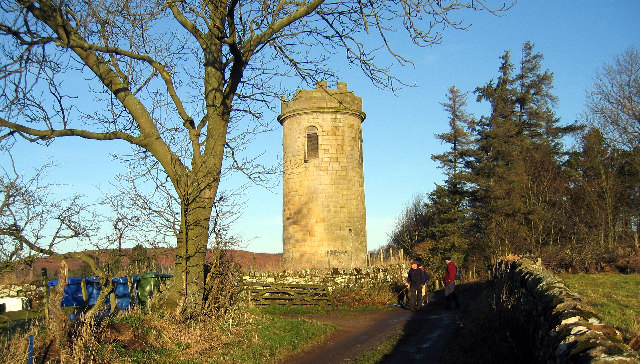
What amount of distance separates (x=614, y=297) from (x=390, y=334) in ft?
17.7

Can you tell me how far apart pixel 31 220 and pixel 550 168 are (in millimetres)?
28964

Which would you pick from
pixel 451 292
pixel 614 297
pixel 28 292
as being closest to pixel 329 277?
pixel 451 292

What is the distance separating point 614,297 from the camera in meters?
12.4

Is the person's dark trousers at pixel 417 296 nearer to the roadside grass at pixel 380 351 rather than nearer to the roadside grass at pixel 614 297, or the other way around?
the roadside grass at pixel 614 297

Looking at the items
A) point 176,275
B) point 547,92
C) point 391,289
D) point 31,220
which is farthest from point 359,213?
point 547,92

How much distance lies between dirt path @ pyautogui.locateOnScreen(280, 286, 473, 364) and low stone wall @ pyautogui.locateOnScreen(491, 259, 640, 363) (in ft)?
5.87

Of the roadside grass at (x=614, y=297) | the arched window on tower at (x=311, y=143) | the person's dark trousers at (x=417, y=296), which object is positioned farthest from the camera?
the arched window on tower at (x=311, y=143)

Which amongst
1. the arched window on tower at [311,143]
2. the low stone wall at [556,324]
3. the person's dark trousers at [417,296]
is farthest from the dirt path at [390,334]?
the arched window on tower at [311,143]

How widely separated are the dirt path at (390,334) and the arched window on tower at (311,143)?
8.36 meters

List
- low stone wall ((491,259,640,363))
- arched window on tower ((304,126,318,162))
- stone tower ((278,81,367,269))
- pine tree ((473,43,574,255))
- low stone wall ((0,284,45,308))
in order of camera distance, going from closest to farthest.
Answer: low stone wall ((491,259,640,363))
low stone wall ((0,284,45,308))
stone tower ((278,81,367,269))
arched window on tower ((304,126,318,162))
pine tree ((473,43,574,255))

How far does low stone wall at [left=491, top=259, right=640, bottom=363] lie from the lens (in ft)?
15.2

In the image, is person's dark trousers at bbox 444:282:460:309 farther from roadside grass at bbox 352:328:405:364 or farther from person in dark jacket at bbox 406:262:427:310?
roadside grass at bbox 352:328:405:364

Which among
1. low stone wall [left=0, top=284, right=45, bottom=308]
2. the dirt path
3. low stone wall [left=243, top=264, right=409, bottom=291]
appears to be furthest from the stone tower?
low stone wall [left=0, top=284, right=45, bottom=308]

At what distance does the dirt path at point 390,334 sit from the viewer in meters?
9.98
